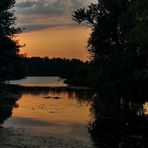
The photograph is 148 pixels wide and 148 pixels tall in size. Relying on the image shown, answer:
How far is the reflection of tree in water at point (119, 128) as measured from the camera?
2801 centimetres

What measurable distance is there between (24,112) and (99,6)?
31.1 meters

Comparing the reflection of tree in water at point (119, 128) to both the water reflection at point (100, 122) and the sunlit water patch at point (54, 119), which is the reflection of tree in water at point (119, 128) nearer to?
the water reflection at point (100, 122)

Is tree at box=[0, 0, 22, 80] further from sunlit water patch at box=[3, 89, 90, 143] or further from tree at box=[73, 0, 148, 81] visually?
tree at box=[73, 0, 148, 81]

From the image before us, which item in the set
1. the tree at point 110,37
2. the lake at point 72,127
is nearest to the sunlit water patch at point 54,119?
the lake at point 72,127

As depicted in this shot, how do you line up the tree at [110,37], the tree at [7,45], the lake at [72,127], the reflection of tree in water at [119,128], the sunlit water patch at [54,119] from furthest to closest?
1. the tree at [110,37]
2. the tree at [7,45]
3. the sunlit water patch at [54,119]
4. the reflection of tree in water at [119,128]
5. the lake at [72,127]

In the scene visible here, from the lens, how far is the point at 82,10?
72.8 m

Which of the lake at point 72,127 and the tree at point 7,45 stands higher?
the tree at point 7,45

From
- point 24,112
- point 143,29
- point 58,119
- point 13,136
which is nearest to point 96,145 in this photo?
point 13,136

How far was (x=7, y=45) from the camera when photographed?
185ft

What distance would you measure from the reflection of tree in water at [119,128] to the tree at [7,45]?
13.1m

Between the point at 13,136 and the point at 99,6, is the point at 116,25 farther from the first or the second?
the point at 13,136

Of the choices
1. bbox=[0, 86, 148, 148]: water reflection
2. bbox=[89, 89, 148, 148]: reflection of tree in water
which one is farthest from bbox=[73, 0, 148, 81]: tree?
bbox=[89, 89, 148, 148]: reflection of tree in water

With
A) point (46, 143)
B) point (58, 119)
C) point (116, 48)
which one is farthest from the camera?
point (116, 48)

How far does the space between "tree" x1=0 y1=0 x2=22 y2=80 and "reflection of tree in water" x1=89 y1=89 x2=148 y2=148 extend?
1313 cm
